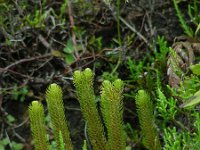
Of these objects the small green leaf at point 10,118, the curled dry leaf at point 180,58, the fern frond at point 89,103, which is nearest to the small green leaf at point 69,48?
the small green leaf at point 10,118

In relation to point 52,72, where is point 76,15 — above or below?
above

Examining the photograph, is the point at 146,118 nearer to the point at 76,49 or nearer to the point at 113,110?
the point at 113,110

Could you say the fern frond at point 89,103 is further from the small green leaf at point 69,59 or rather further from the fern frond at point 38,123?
the small green leaf at point 69,59

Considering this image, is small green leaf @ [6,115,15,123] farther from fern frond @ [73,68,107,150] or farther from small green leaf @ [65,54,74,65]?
fern frond @ [73,68,107,150]

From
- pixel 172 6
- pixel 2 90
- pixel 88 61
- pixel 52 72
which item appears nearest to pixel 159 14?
pixel 172 6

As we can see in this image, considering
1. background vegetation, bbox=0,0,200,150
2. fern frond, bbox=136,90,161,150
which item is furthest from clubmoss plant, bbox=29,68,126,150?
background vegetation, bbox=0,0,200,150

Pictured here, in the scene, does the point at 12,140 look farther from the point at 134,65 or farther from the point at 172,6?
the point at 172,6
